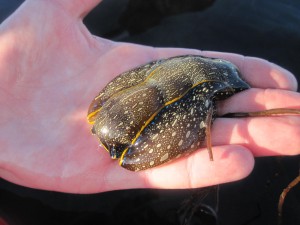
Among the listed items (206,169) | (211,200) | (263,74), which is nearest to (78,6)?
(263,74)

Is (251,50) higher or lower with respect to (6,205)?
lower

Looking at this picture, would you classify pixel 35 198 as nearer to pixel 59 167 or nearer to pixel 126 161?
pixel 59 167

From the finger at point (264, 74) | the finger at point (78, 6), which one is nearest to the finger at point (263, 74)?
the finger at point (264, 74)

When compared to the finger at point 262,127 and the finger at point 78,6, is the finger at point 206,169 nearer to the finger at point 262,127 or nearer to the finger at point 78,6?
the finger at point 262,127

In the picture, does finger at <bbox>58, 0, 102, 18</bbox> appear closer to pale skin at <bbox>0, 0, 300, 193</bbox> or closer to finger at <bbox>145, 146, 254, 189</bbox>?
pale skin at <bbox>0, 0, 300, 193</bbox>

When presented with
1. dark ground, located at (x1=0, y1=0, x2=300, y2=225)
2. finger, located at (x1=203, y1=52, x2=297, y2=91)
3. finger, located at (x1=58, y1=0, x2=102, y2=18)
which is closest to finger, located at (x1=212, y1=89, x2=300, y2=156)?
finger, located at (x1=203, y1=52, x2=297, y2=91)

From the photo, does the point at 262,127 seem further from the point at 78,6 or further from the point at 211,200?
the point at 78,6

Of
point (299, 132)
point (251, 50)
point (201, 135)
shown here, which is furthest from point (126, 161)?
point (251, 50)
